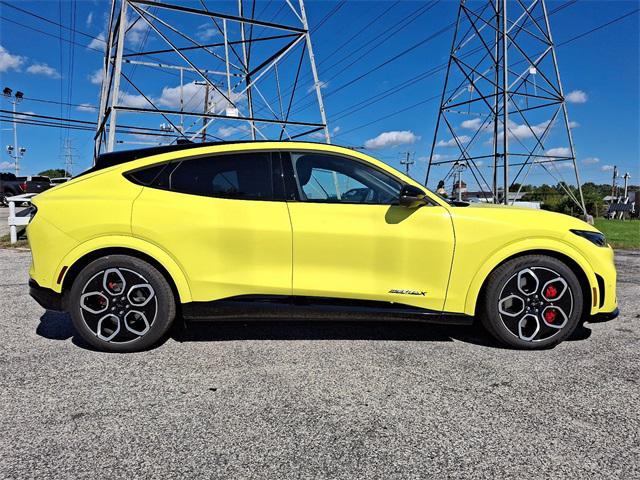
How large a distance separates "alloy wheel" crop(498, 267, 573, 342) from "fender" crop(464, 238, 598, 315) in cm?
16

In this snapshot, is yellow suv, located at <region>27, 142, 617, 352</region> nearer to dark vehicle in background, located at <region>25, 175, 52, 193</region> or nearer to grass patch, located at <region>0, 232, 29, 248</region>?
grass patch, located at <region>0, 232, 29, 248</region>

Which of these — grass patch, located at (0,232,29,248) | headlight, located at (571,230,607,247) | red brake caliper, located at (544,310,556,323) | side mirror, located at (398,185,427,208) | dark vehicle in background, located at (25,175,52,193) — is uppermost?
dark vehicle in background, located at (25,175,52,193)

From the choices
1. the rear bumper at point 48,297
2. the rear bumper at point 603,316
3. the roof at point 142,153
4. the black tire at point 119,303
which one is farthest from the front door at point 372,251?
the rear bumper at point 48,297

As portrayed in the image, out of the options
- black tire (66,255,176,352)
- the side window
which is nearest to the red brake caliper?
the side window

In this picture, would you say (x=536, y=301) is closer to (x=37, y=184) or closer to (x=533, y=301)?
(x=533, y=301)

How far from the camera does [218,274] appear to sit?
326cm

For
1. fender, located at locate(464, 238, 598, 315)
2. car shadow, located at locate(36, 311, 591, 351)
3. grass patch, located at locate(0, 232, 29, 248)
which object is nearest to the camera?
fender, located at locate(464, 238, 598, 315)

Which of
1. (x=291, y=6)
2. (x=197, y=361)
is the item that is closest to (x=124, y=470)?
(x=197, y=361)

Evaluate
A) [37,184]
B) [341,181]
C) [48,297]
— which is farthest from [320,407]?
[37,184]

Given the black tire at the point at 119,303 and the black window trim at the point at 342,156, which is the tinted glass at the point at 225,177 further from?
the black tire at the point at 119,303

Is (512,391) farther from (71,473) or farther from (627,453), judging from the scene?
(71,473)

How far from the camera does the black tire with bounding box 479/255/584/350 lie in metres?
3.30

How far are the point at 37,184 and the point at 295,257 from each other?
34967 mm

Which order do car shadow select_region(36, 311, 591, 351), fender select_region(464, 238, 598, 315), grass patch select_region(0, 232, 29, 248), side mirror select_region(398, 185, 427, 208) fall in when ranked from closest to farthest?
side mirror select_region(398, 185, 427, 208), fender select_region(464, 238, 598, 315), car shadow select_region(36, 311, 591, 351), grass patch select_region(0, 232, 29, 248)
